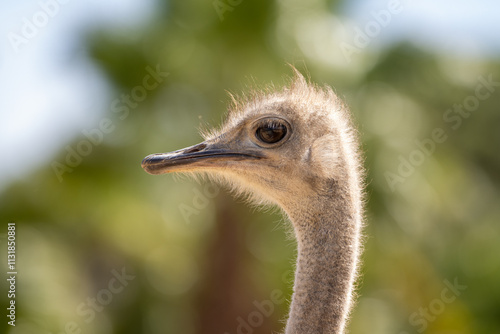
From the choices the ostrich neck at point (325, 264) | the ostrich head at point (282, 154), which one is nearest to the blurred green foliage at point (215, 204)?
the ostrich head at point (282, 154)

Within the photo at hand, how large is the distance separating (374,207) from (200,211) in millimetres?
2281

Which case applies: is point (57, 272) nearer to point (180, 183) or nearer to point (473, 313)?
point (180, 183)

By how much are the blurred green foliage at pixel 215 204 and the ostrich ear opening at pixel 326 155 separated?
5.39m

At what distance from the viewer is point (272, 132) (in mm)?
3639

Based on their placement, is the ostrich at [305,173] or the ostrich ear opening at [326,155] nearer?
the ostrich at [305,173]

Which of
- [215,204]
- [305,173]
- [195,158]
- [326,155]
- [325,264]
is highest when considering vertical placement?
[215,204]

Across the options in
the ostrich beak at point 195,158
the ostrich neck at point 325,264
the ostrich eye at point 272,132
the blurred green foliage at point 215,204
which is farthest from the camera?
the blurred green foliage at point 215,204

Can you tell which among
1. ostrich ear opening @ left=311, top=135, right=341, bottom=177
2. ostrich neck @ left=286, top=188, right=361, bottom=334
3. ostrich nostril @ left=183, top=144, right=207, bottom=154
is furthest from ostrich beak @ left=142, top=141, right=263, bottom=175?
ostrich neck @ left=286, top=188, right=361, bottom=334

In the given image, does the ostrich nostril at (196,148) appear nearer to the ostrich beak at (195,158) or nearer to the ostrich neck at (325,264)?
the ostrich beak at (195,158)

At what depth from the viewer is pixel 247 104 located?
13.1 feet

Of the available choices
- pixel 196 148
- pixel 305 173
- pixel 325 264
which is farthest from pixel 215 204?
pixel 325 264

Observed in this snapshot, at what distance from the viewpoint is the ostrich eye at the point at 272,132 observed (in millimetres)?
3631

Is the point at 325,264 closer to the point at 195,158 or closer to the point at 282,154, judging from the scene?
the point at 282,154

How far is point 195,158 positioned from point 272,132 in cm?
40
